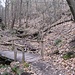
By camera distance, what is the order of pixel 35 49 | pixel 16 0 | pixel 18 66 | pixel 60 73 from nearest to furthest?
1. pixel 60 73
2. pixel 18 66
3. pixel 35 49
4. pixel 16 0

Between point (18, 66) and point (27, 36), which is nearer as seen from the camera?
point (18, 66)

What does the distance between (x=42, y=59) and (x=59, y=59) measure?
3.97ft

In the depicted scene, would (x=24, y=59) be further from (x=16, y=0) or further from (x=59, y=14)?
(x=16, y=0)

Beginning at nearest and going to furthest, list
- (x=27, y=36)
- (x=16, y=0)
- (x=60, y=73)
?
(x=60, y=73) < (x=27, y=36) < (x=16, y=0)

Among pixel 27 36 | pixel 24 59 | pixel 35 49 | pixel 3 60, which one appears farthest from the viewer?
pixel 27 36

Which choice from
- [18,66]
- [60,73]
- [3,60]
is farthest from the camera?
[3,60]

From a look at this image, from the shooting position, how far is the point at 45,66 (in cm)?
1141

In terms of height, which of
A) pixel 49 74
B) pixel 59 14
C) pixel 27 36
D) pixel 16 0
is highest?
pixel 16 0

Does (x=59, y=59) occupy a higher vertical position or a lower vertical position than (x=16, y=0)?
lower

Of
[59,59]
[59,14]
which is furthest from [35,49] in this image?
[59,14]

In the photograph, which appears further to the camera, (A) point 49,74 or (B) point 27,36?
(B) point 27,36

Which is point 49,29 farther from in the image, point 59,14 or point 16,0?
point 16,0

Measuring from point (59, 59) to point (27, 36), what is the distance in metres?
12.2

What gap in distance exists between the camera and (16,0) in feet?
137
